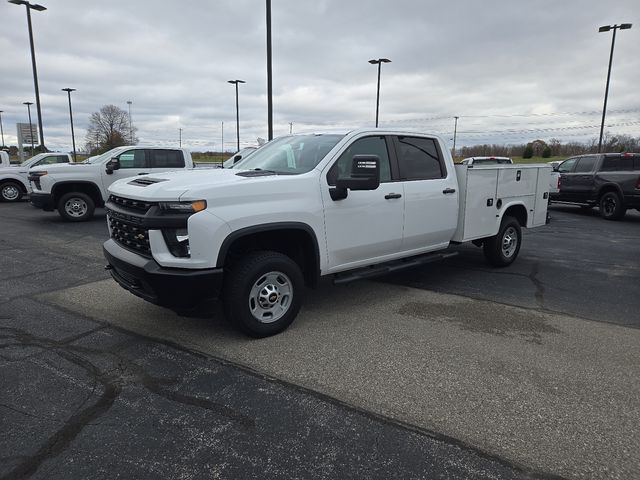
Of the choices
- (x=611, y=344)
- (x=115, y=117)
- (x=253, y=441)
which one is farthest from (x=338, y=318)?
(x=115, y=117)

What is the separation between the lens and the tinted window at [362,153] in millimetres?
4637

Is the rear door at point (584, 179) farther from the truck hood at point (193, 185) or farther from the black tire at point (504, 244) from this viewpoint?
the truck hood at point (193, 185)

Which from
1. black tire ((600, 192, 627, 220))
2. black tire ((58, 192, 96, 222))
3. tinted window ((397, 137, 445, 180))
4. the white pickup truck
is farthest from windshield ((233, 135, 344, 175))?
black tire ((600, 192, 627, 220))

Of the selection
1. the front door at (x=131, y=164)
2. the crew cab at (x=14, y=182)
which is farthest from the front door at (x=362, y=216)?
the crew cab at (x=14, y=182)

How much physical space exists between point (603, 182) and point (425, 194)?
1108 cm

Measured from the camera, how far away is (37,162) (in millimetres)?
17312

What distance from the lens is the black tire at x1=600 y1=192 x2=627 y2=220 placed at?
1325cm

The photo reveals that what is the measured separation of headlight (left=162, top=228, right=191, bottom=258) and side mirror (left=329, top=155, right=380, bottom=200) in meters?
1.53

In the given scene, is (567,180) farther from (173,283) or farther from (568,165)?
(173,283)

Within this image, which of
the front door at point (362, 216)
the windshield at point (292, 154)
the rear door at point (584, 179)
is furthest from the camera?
the rear door at point (584, 179)

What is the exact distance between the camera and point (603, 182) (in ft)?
45.3

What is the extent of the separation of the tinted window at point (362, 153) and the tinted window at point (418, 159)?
0.23 m

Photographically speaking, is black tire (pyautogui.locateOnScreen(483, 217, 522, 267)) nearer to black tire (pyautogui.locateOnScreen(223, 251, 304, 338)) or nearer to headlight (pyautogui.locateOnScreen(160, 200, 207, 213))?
black tire (pyautogui.locateOnScreen(223, 251, 304, 338))

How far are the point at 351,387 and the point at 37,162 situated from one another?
18.1 metres
